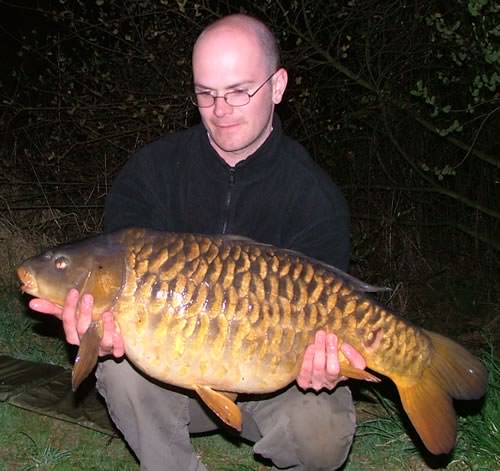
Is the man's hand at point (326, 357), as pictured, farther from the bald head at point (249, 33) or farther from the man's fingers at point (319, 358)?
the bald head at point (249, 33)

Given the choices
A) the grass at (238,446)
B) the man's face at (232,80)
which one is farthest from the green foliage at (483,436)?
the man's face at (232,80)

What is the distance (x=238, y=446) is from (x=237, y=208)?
0.78 meters

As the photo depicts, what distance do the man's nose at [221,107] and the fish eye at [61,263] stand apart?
0.54 meters

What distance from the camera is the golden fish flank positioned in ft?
5.34

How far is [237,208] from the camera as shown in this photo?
2055mm

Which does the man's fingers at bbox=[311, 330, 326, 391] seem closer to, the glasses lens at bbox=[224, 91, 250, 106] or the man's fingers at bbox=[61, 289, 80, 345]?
the man's fingers at bbox=[61, 289, 80, 345]

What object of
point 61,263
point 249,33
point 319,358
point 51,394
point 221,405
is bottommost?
point 51,394

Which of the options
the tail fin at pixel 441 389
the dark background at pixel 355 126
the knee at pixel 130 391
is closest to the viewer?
the tail fin at pixel 441 389

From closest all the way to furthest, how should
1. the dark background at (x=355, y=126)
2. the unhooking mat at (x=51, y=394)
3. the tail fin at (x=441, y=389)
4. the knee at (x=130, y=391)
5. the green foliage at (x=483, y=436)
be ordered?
1. the tail fin at (x=441, y=389)
2. the knee at (x=130, y=391)
3. the green foliage at (x=483, y=436)
4. the unhooking mat at (x=51, y=394)
5. the dark background at (x=355, y=126)

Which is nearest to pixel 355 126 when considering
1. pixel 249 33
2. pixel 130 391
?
pixel 249 33

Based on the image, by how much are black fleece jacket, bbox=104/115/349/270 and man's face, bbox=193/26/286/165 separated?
0.27 feet

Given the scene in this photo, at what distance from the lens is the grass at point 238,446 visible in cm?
220

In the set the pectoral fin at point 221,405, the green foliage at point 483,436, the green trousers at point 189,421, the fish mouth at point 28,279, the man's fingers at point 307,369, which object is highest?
the fish mouth at point 28,279

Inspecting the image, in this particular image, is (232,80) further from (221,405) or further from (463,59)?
(463,59)
